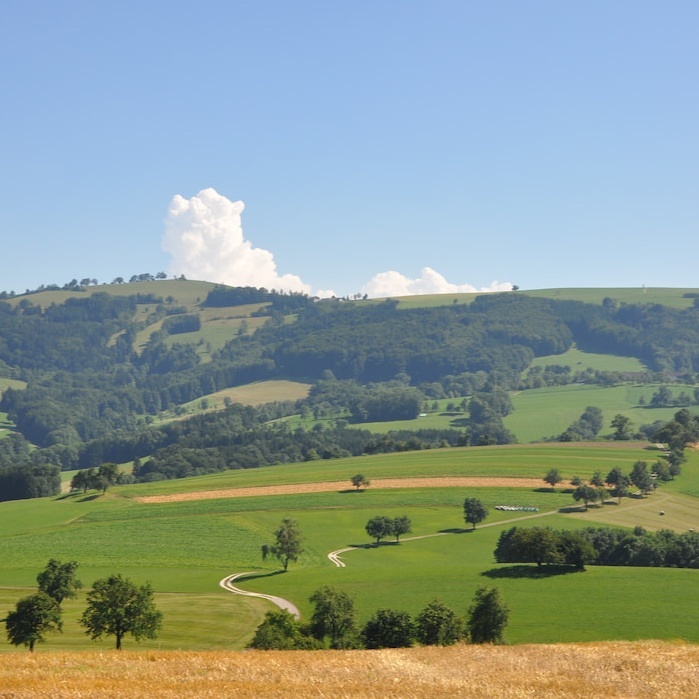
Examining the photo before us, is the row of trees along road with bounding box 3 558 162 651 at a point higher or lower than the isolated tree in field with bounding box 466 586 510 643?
higher

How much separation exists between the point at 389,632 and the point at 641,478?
4516 inches

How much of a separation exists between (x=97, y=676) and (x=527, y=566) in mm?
86376

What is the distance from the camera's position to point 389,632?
7750cm

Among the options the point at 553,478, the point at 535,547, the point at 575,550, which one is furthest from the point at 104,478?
the point at 575,550

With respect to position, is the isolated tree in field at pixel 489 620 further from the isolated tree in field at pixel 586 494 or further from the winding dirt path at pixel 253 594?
the isolated tree in field at pixel 586 494

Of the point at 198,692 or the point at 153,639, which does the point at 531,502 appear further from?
the point at 198,692

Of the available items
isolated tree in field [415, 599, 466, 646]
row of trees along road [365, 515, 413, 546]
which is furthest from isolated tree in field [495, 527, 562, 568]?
isolated tree in field [415, 599, 466, 646]

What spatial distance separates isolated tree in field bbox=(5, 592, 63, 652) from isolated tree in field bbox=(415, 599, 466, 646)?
33127 millimetres

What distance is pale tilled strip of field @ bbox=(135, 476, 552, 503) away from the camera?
182500mm

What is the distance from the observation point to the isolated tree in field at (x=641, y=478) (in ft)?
577

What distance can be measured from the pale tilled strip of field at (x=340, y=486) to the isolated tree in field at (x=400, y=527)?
31854mm

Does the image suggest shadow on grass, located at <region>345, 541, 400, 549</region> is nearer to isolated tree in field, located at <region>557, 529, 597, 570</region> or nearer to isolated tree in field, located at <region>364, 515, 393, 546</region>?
isolated tree in field, located at <region>364, 515, 393, 546</region>

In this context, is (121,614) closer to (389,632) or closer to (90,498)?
(389,632)

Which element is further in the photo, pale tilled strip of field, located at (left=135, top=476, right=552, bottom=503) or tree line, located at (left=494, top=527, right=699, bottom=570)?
pale tilled strip of field, located at (left=135, top=476, right=552, bottom=503)
